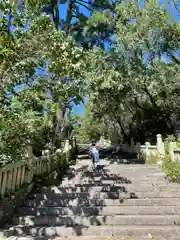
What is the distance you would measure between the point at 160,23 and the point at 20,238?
1141 cm

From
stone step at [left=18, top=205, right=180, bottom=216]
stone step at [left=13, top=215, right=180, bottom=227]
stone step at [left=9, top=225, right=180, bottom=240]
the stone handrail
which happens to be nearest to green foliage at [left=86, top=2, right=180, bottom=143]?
the stone handrail

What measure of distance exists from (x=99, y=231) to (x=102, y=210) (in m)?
0.89

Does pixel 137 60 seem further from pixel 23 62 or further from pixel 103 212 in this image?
pixel 103 212

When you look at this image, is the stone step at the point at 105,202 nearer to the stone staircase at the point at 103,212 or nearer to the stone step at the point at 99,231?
the stone staircase at the point at 103,212

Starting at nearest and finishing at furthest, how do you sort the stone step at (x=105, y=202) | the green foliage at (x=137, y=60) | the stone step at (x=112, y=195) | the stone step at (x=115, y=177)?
the stone step at (x=105, y=202) < the stone step at (x=112, y=195) < the stone step at (x=115, y=177) < the green foliage at (x=137, y=60)

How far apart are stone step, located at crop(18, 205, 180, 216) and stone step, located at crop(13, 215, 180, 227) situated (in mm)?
267

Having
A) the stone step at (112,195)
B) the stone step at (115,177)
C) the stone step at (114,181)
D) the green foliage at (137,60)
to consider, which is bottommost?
the stone step at (112,195)

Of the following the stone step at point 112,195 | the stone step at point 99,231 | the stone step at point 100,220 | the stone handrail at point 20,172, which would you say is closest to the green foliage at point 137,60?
the stone handrail at point 20,172

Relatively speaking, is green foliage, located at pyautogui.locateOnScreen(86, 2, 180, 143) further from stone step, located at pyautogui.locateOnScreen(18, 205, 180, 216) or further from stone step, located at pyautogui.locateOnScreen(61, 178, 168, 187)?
→ stone step, located at pyautogui.locateOnScreen(18, 205, 180, 216)

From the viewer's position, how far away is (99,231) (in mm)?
4617

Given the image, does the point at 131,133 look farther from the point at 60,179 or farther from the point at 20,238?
the point at 20,238

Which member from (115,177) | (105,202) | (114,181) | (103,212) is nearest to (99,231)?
(103,212)

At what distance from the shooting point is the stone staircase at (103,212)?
455 cm

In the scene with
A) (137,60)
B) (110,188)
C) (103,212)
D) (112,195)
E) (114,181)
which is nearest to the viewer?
(103,212)
